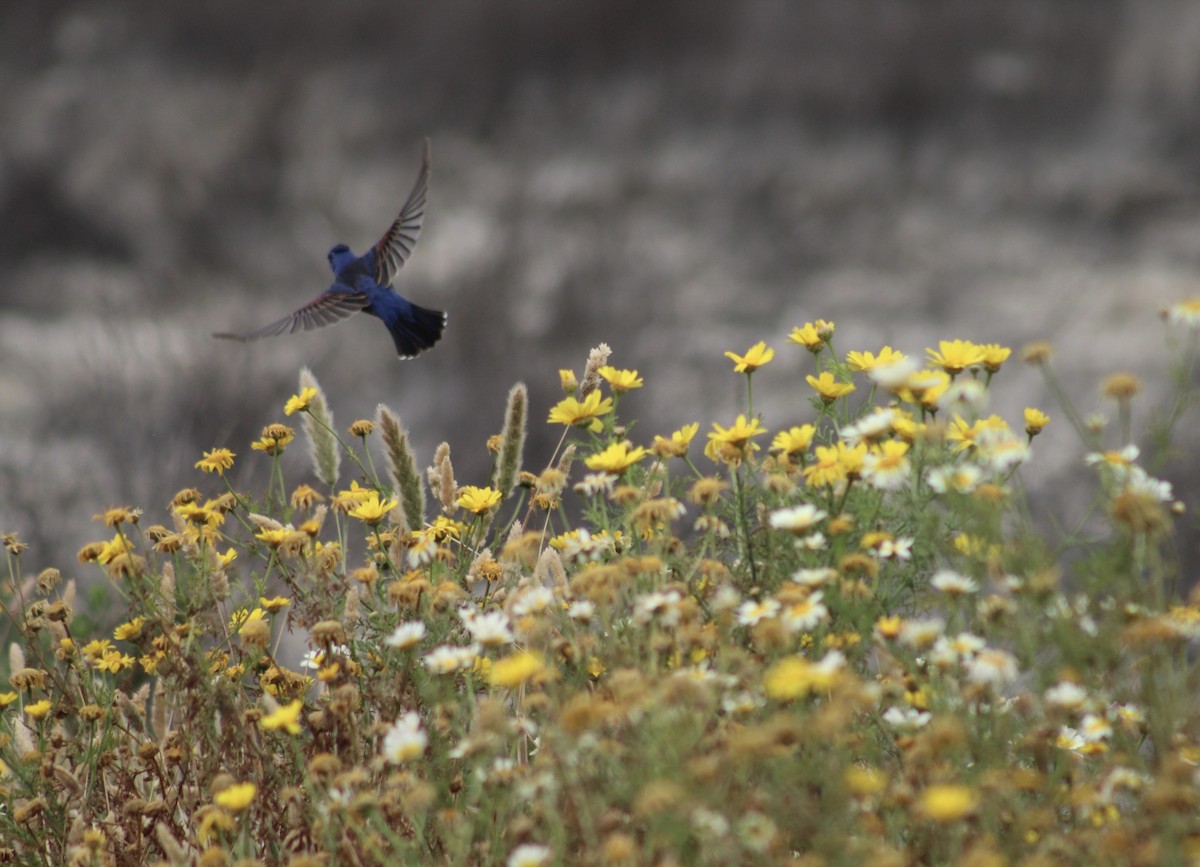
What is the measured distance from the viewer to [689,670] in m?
2.21

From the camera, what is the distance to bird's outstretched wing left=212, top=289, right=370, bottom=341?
425cm

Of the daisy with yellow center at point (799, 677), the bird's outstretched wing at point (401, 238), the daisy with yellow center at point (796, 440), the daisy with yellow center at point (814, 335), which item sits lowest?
the daisy with yellow center at point (799, 677)

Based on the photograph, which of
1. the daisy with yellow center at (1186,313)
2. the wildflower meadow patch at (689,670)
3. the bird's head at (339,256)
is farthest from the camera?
the bird's head at (339,256)

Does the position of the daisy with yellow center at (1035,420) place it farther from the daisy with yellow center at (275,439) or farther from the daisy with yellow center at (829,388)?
the daisy with yellow center at (275,439)

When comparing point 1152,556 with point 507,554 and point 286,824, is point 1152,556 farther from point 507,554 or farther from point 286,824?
point 286,824

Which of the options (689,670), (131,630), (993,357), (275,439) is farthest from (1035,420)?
(131,630)

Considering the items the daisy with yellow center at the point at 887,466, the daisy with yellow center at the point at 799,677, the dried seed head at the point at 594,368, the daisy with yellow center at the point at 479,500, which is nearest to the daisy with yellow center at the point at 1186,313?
the daisy with yellow center at the point at 887,466

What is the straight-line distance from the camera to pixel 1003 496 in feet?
7.16

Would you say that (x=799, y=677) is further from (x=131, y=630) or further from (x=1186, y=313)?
(x=131, y=630)

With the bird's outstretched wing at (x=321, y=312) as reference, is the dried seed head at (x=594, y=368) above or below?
below

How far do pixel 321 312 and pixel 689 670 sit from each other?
2672 millimetres

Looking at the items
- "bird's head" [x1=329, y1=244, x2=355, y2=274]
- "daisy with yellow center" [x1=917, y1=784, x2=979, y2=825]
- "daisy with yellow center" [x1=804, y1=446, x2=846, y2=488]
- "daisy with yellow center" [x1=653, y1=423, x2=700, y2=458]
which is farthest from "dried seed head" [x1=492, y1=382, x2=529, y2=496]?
"bird's head" [x1=329, y1=244, x2=355, y2=274]

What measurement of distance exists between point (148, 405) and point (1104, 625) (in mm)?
7826

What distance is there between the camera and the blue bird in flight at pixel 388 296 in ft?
14.5
